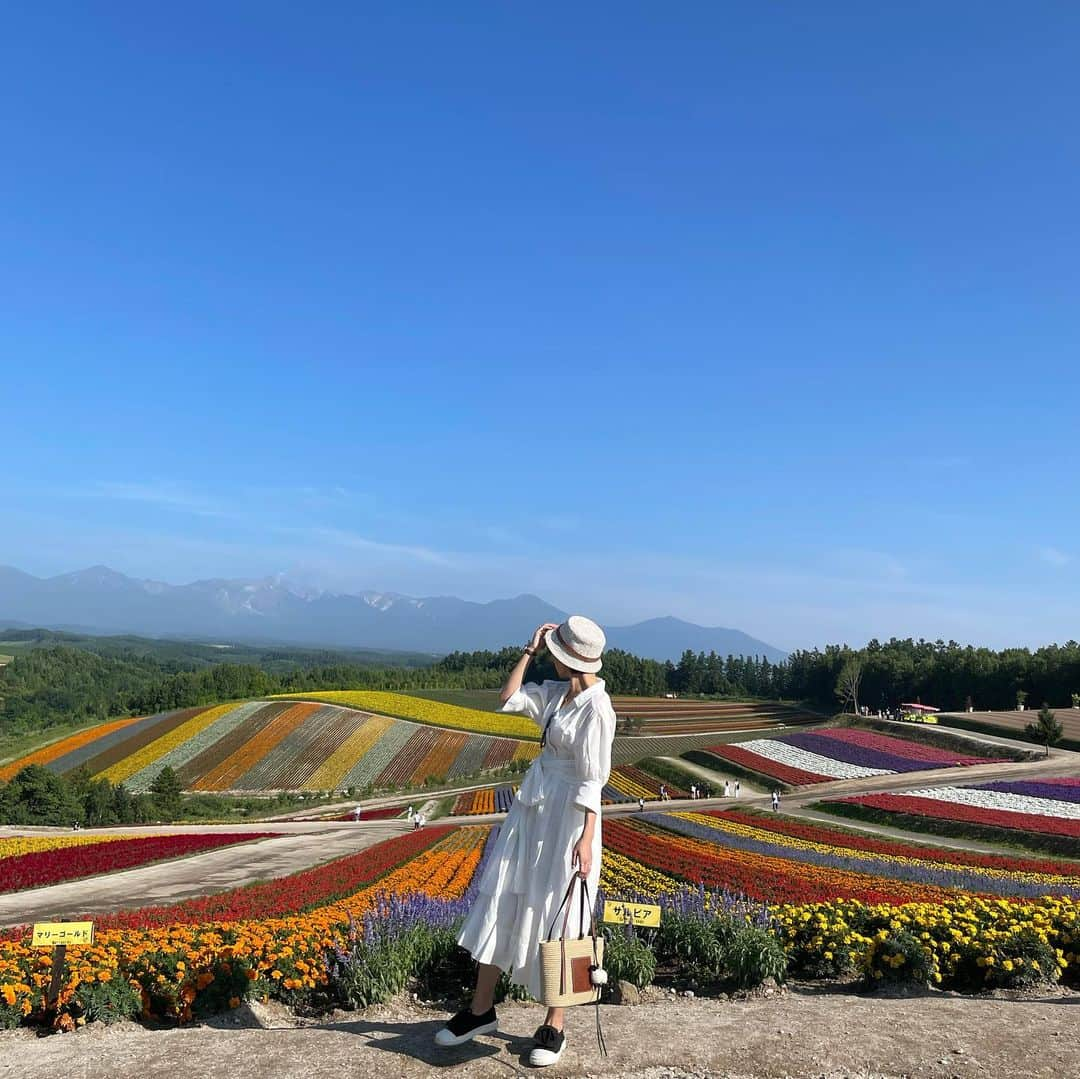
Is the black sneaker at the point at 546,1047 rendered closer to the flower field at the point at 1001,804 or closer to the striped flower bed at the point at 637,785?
the flower field at the point at 1001,804

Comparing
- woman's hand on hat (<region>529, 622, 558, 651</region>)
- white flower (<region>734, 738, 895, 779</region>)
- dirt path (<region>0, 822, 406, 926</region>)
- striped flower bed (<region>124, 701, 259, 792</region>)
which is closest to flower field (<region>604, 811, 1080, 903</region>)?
woman's hand on hat (<region>529, 622, 558, 651</region>)

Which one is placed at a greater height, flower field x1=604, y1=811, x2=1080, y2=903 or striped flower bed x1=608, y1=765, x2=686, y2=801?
flower field x1=604, y1=811, x2=1080, y2=903

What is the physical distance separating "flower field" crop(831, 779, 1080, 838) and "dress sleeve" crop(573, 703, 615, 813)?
2759cm

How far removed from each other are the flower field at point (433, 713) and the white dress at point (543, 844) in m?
65.0

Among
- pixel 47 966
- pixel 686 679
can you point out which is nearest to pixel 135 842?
pixel 47 966

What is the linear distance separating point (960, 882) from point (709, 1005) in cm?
1326

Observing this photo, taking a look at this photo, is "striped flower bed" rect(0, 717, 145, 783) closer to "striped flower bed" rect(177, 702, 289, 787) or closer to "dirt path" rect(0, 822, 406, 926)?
"striped flower bed" rect(177, 702, 289, 787)

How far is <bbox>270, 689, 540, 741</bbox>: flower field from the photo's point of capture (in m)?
72.2

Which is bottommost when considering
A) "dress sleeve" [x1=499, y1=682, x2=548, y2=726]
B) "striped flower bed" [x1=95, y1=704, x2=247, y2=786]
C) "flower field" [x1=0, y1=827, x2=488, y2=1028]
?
"striped flower bed" [x1=95, y1=704, x2=247, y2=786]

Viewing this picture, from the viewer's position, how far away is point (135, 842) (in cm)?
2698

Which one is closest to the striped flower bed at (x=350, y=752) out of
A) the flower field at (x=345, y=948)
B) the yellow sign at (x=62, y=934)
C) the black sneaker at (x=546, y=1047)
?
the flower field at (x=345, y=948)

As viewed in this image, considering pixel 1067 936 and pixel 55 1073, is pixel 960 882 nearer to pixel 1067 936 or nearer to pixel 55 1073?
pixel 1067 936

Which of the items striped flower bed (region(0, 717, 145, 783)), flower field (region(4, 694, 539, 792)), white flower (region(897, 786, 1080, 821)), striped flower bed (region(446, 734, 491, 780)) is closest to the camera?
white flower (region(897, 786, 1080, 821))

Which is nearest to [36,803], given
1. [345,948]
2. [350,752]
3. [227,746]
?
[227,746]
